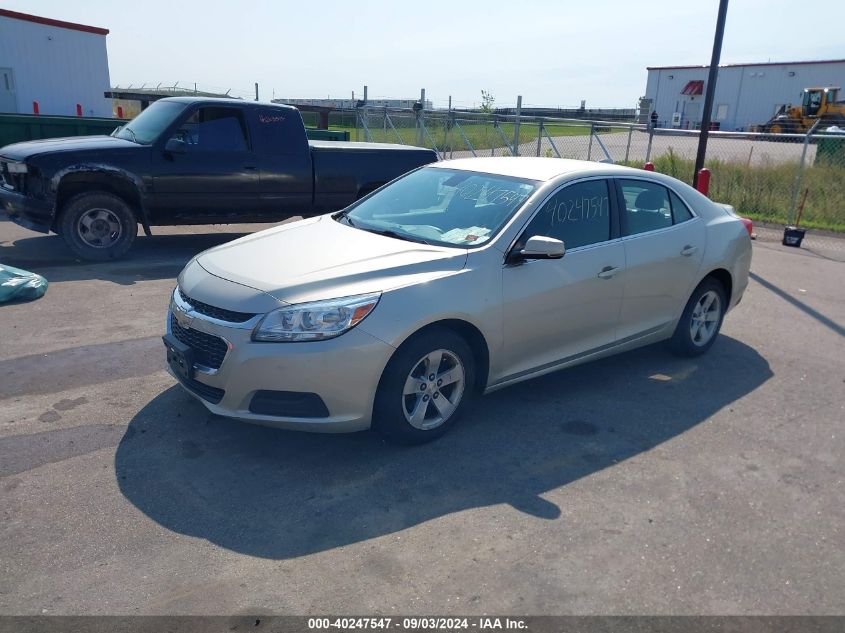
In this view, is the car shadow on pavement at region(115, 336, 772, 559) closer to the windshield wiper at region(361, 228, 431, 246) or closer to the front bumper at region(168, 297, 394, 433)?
the front bumper at region(168, 297, 394, 433)

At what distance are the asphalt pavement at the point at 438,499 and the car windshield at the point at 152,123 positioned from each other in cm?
382

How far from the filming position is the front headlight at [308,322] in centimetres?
384

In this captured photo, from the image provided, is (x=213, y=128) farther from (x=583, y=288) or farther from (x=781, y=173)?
(x=781, y=173)

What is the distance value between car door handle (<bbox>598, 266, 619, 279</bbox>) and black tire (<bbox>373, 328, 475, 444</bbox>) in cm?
125

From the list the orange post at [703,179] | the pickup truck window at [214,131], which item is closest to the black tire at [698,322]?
the pickup truck window at [214,131]

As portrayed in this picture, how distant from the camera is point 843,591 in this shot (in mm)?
3213

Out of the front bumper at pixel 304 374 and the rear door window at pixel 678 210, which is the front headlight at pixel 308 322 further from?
the rear door window at pixel 678 210

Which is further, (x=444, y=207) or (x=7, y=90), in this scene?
(x=7, y=90)

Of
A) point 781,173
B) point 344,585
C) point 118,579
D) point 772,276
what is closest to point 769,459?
point 344,585

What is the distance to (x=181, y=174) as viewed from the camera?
8.81m

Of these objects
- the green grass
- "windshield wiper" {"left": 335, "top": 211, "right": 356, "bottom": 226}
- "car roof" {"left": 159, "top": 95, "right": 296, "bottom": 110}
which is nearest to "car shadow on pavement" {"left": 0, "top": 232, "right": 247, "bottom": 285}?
"car roof" {"left": 159, "top": 95, "right": 296, "bottom": 110}

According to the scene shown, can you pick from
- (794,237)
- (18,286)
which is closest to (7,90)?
(18,286)

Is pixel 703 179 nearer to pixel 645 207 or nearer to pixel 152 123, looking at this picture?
pixel 645 207

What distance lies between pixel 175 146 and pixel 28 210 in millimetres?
1803
